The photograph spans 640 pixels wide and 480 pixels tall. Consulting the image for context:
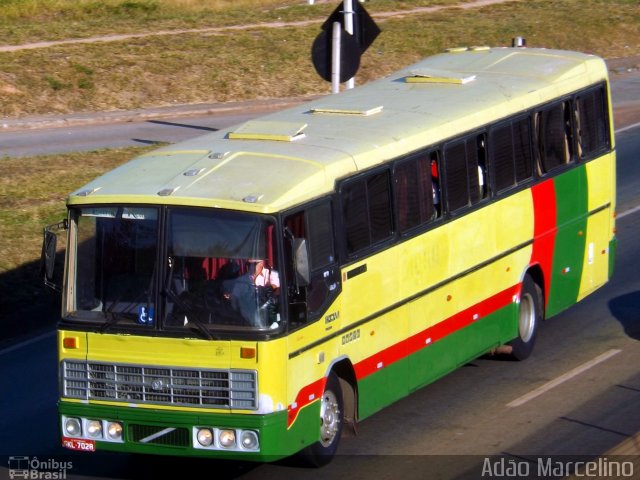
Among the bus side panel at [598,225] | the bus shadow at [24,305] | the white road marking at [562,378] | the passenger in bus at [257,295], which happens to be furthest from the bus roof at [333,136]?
the bus shadow at [24,305]

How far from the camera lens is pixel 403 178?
1105 cm

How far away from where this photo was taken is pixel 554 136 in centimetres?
1371

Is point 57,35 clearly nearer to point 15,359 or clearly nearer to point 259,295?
point 15,359

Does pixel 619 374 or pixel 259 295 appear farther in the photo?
pixel 619 374

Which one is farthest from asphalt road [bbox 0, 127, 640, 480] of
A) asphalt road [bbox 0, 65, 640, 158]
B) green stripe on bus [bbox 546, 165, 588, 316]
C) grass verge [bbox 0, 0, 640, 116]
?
grass verge [bbox 0, 0, 640, 116]

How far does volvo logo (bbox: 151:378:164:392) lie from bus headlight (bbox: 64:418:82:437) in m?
0.71

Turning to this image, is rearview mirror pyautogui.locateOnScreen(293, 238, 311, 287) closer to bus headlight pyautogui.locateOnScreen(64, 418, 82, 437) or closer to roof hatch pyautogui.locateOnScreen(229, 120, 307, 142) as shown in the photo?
roof hatch pyautogui.locateOnScreen(229, 120, 307, 142)

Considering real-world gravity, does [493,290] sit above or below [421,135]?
below

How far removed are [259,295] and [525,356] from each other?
487 cm

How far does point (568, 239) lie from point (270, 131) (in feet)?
15.1

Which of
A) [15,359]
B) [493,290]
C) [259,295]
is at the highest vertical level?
[259,295]

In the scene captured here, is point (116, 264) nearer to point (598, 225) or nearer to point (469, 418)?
point (469, 418)

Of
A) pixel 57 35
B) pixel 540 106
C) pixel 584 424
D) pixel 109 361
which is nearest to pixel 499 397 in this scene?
pixel 584 424

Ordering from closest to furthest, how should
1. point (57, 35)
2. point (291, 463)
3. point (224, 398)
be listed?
point (224, 398) < point (291, 463) < point (57, 35)
